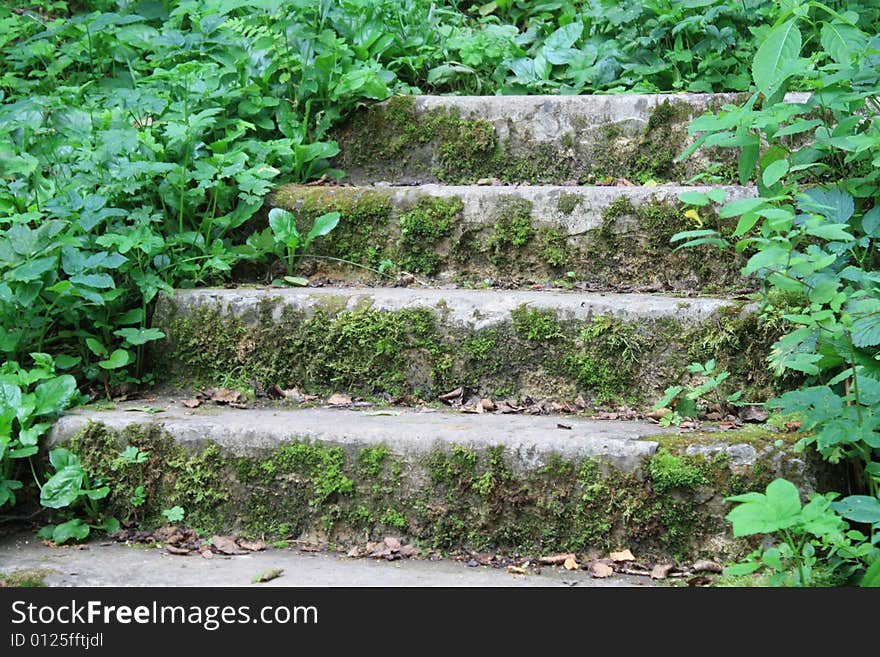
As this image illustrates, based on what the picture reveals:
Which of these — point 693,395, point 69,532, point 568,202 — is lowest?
point 69,532

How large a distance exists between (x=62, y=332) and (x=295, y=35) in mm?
1723

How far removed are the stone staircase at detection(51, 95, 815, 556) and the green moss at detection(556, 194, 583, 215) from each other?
18mm

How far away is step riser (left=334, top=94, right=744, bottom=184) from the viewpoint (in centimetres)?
349

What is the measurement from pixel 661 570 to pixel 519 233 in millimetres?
1420

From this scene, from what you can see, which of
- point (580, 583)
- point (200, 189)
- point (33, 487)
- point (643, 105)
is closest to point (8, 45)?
point (200, 189)

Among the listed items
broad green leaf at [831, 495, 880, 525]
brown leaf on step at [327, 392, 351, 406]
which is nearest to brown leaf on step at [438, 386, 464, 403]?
brown leaf on step at [327, 392, 351, 406]

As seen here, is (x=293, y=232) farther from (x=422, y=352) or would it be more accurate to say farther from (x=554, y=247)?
(x=554, y=247)

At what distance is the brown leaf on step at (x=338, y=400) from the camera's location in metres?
2.76

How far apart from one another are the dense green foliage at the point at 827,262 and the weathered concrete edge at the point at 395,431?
17.9 inches

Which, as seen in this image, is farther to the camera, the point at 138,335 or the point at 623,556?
the point at 138,335

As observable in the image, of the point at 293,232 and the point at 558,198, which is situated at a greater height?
the point at 558,198

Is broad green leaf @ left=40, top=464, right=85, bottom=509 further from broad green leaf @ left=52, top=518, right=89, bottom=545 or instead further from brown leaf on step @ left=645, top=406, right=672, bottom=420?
brown leaf on step @ left=645, top=406, right=672, bottom=420

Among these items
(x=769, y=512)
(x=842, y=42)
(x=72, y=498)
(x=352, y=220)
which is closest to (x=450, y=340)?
(x=352, y=220)

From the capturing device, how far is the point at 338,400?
9.08 feet
